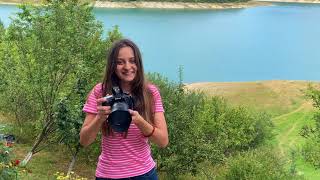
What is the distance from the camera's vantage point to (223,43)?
218 ft

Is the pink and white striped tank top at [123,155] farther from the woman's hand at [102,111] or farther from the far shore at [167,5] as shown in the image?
the far shore at [167,5]

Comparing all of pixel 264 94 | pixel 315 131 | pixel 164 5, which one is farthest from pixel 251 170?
pixel 164 5

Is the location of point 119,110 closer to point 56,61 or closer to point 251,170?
point 56,61

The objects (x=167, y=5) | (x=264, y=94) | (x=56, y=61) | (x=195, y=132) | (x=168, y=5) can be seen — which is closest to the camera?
(x=56, y=61)

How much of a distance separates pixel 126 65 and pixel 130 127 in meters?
0.43

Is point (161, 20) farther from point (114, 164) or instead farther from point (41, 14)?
point (114, 164)

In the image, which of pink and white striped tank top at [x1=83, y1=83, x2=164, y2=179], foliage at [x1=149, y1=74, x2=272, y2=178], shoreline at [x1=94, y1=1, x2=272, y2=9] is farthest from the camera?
shoreline at [x1=94, y1=1, x2=272, y2=9]

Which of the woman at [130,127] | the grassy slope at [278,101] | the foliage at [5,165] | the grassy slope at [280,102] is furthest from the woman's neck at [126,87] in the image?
the grassy slope at [278,101]

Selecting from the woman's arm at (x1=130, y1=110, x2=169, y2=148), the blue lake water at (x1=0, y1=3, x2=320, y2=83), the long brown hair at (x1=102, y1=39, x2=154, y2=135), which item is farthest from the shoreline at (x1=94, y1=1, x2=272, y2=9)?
the woman's arm at (x1=130, y1=110, x2=169, y2=148)

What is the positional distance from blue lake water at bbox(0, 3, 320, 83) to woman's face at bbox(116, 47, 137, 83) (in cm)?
4217

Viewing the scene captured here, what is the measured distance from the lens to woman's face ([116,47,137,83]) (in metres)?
3.15

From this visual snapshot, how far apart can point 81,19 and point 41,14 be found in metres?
1.08

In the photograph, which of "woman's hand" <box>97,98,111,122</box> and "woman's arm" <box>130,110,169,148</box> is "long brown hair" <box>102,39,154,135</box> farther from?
"woman's hand" <box>97,98,111,122</box>

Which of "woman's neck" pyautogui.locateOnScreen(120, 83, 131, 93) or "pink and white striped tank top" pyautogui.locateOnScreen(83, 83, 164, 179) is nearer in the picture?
"pink and white striped tank top" pyautogui.locateOnScreen(83, 83, 164, 179)
